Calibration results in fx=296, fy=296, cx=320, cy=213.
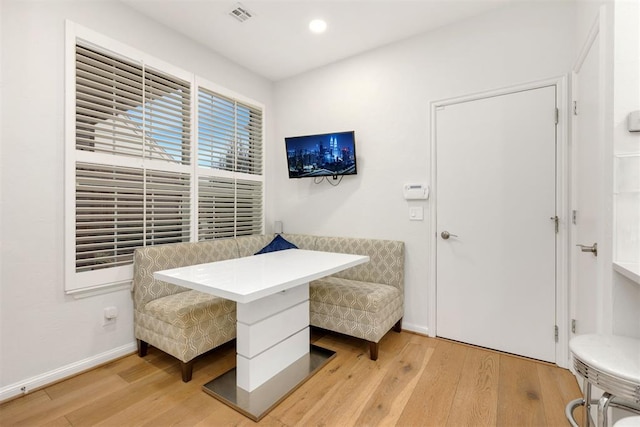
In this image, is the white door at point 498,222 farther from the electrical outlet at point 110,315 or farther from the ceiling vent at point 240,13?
the electrical outlet at point 110,315

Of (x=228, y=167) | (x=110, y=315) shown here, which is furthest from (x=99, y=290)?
(x=228, y=167)

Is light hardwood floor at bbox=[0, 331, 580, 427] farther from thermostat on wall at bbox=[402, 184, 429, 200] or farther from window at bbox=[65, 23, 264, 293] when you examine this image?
thermostat on wall at bbox=[402, 184, 429, 200]

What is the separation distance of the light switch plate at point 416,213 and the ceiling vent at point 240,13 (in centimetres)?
220

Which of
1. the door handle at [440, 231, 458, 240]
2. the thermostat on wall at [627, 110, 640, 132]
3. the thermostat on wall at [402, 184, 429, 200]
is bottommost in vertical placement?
the door handle at [440, 231, 458, 240]

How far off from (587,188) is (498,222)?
66cm

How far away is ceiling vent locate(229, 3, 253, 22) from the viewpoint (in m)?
2.39

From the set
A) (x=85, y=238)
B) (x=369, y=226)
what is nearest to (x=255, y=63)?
(x=369, y=226)

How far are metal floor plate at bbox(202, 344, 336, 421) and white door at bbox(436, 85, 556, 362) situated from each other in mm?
1319

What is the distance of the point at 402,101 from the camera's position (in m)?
2.83

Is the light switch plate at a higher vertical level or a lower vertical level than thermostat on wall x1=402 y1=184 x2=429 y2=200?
lower

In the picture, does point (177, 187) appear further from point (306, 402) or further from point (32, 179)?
point (306, 402)

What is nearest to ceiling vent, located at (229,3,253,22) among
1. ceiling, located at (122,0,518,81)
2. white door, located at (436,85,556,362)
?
ceiling, located at (122,0,518,81)

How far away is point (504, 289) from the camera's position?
2357mm

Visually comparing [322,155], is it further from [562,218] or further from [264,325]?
[562,218]
